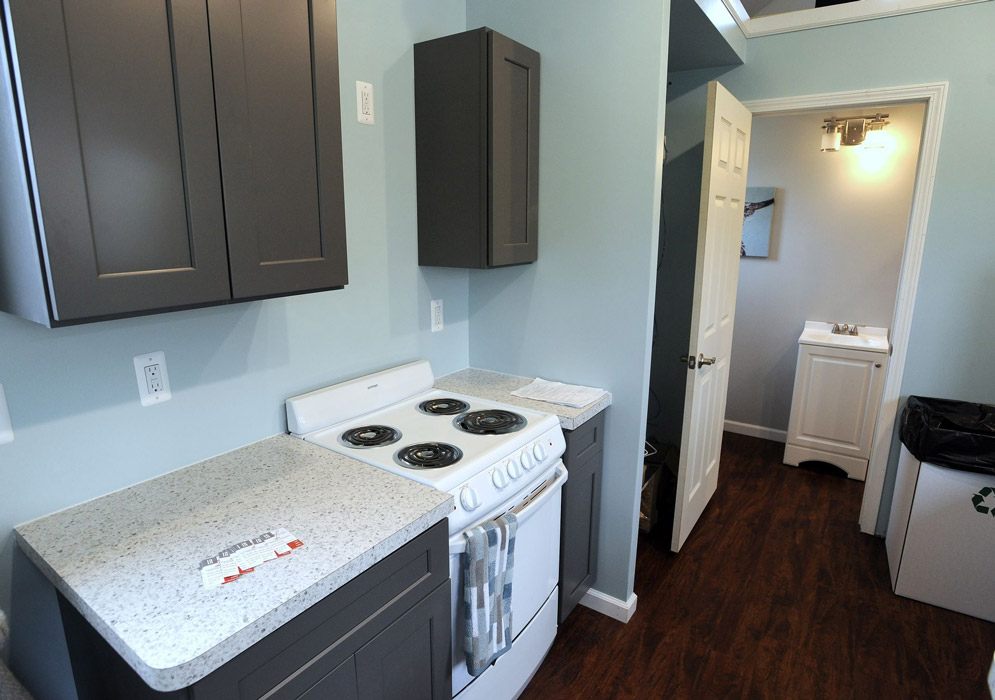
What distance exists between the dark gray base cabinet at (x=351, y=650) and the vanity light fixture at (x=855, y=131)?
3.64 m

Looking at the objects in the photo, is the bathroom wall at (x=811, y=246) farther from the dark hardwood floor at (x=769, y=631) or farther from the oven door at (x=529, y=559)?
the oven door at (x=529, y=559)

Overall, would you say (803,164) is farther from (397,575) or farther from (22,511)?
(22,511)

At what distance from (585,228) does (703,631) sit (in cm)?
167

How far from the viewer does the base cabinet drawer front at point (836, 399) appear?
3.44m

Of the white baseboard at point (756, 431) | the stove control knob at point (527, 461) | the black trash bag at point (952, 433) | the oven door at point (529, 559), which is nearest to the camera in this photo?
the oven door at point (529, 559)

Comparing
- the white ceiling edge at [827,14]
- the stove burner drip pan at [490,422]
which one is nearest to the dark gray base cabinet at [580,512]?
the stove burner drip pan at [490,422]

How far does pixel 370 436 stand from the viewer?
5.72ft

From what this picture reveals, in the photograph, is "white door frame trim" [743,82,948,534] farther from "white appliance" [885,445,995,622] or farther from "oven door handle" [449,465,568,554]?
"oven door handle" [449,465,568,554]

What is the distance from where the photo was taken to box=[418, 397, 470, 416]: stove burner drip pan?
6.51 ft

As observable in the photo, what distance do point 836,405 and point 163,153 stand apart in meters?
3.81

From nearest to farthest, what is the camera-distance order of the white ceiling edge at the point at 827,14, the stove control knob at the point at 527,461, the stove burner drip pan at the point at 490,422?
the stove control knob at the point at 527,461
the stove burner drip pan at the point at 490,422
the white ceiling edge at the point at 827,14

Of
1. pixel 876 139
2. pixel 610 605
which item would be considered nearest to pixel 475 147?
pixel 610 605

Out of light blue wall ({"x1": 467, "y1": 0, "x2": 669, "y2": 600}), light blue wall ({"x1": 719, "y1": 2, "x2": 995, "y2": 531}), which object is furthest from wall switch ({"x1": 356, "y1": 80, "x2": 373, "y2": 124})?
light blue wall ({"x1": 719, "y1": 2, "x2": 995, "y2": 531})

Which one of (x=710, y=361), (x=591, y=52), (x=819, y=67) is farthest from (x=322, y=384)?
(x=819, y=67)
